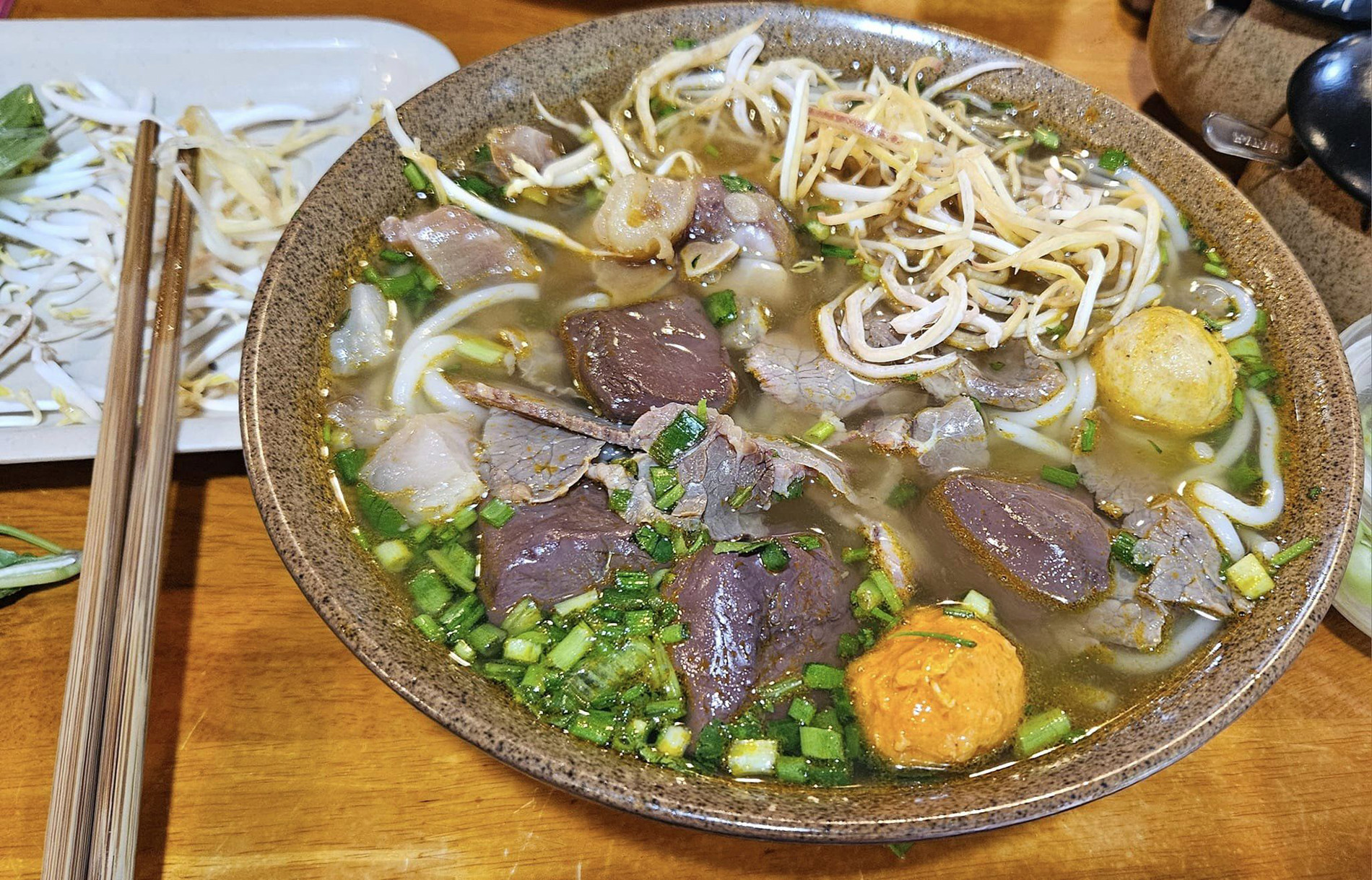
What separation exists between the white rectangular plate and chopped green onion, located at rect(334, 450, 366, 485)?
5.14 feet

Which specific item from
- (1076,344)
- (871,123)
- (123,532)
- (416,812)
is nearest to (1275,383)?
(1076,344)

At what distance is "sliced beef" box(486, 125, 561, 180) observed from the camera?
7.58 ft

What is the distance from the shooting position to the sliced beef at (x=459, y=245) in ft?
6.91

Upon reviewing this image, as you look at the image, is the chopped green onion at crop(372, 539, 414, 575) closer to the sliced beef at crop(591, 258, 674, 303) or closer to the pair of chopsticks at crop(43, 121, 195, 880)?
the pair of chopsticks at crop(43, 121, 195, 880)

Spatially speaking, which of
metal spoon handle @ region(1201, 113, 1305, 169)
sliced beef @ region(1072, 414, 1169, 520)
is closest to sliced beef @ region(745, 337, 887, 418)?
sliced beef @ region(1072, 414, 1169, 520)

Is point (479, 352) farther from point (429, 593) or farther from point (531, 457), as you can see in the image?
point (429, 593)

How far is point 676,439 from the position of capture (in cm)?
183

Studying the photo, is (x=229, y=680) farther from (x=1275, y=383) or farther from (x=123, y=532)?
(x=1275, y=383)

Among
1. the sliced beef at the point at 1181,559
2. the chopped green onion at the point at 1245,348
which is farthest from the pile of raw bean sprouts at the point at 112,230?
the chopped green onion at the point at 1245,348

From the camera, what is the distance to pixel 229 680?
186cm

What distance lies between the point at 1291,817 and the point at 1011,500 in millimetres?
955

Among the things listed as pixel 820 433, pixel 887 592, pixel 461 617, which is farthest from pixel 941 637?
pixel 461 617

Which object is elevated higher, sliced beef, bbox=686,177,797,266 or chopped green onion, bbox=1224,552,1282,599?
sliced beef, bbox=686,177,797,266

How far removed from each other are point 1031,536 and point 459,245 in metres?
1.59
